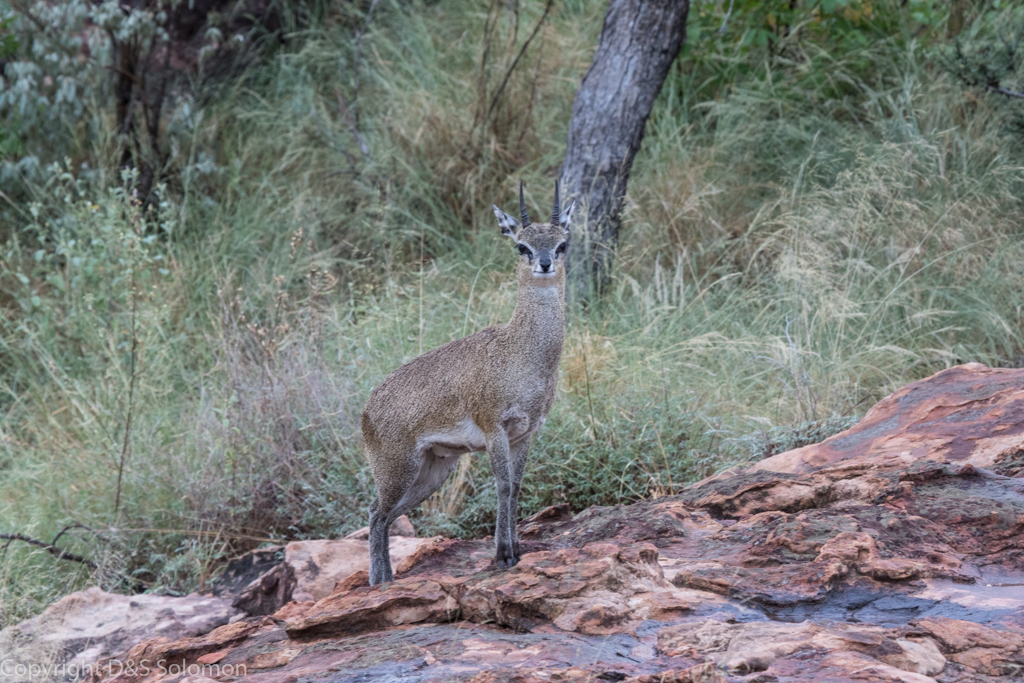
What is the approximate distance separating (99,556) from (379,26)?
8495 millimetres

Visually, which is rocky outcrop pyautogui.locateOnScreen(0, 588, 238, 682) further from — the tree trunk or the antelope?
the tree trunk

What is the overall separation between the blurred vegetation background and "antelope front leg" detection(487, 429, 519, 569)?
1659 mm

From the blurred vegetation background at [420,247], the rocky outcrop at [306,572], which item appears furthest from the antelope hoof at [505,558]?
the blurred vegetation background at [420,247]

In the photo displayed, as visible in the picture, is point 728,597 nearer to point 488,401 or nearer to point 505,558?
point 505,558

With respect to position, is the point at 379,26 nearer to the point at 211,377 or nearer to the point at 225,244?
the point at 225,244

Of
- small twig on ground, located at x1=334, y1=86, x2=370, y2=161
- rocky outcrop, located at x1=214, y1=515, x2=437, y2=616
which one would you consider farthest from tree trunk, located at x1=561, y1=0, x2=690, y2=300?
rocky outcrop, located at x1=214, y1=515, x2=437, y2=616

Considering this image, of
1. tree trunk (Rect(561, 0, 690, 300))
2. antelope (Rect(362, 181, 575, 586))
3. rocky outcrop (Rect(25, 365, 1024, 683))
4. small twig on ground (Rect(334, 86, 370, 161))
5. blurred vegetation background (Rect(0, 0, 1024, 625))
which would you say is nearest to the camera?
rocky outcrop (Rect(25, 365, 1024, 683))

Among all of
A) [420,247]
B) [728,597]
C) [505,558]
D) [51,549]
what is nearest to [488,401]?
[505,558]

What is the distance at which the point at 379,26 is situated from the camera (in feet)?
40.7

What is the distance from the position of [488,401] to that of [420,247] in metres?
5.47

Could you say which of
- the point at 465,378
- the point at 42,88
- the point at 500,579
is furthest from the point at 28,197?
the point at 500,579

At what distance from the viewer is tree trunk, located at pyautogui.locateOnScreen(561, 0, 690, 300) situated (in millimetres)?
8094

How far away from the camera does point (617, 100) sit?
8164 mm

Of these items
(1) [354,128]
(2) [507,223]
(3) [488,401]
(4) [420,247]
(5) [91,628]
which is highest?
(1) [354,128]
